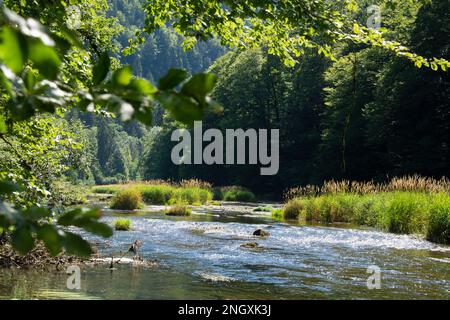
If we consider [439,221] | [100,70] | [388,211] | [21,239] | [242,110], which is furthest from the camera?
[242,110]

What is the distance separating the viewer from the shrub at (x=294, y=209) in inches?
851

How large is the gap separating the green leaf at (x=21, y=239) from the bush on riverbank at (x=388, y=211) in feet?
46.7

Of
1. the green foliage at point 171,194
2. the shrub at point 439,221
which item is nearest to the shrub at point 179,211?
the green foliage at point 171,194

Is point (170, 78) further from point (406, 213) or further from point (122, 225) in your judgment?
point (406, 213)

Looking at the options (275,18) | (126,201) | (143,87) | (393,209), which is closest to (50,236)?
(143,87)

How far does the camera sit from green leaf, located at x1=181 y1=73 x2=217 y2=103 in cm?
88

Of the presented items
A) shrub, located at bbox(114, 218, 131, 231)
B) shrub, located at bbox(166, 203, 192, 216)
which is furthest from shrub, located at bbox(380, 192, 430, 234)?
shrub, located at bbox(166, 203, 192, 216)

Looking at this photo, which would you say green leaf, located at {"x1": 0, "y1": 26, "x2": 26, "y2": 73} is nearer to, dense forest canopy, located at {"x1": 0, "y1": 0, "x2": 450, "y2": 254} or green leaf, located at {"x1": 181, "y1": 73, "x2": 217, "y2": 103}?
dense forest canopy, located at {"x1": 0, "y1": 0, "x2": 450, "y2": 254}

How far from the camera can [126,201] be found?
2517cm

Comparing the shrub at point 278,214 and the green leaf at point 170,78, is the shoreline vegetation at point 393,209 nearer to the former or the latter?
the shrub at point 278,214

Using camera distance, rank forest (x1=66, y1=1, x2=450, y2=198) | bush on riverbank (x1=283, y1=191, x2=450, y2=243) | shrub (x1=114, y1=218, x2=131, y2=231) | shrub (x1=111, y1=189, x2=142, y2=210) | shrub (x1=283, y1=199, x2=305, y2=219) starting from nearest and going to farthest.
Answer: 1. bush on riverbank (x1=283, y1=191, x2=450, y2=243)
2. shrub (x1=114, y1=218, x2=131, y2=231)
3. shrub (x1=283, y1=199, x2=305, y2=219)
4. shrub (x1=111, y1=189, x2=142, y2=210)
5. forest (x1=66, y1=1, x2=450, y2=198)

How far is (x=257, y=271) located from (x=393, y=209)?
900 centimetres
